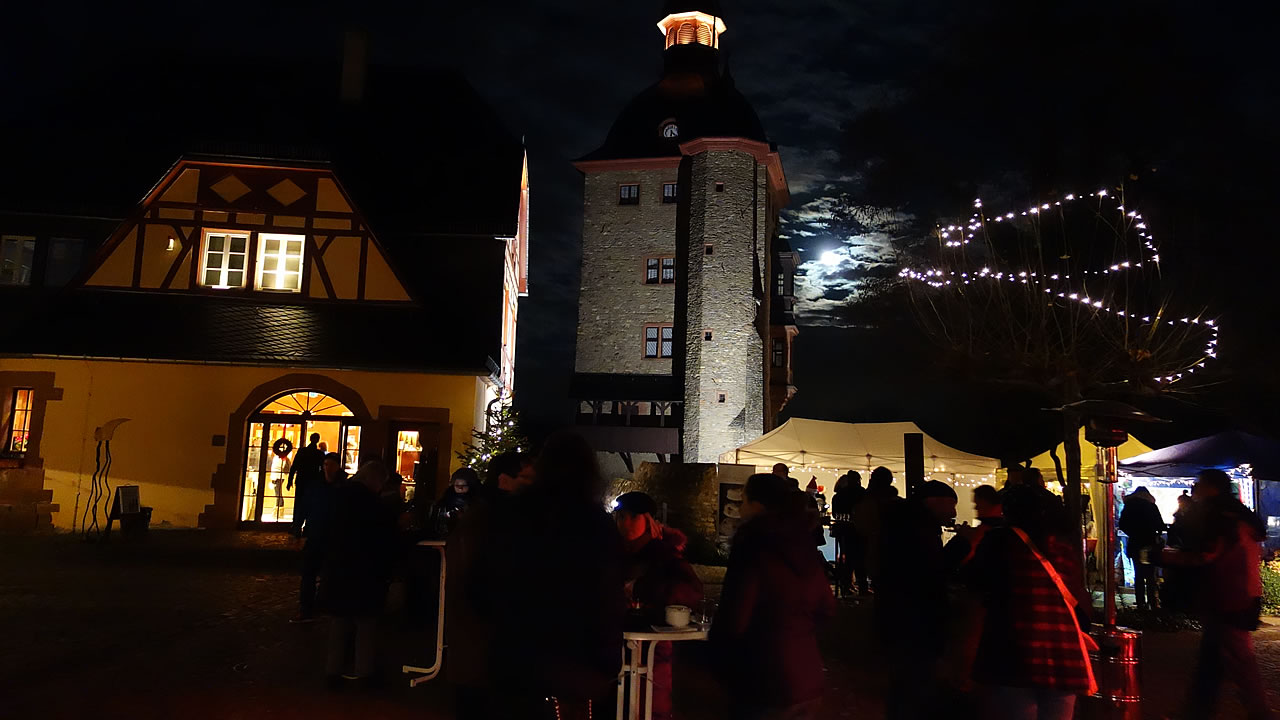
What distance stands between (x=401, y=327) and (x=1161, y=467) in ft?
46.7

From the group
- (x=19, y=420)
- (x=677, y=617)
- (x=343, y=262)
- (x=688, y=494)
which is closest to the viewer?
(x=677, y=617)

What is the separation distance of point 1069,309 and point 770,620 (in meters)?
14.2

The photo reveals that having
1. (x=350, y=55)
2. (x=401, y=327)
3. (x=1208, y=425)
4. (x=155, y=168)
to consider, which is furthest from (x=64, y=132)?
(x=1208, y=425)

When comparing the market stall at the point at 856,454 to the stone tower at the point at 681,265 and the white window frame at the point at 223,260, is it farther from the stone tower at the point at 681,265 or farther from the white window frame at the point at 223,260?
the stone tower at the point at 681,265

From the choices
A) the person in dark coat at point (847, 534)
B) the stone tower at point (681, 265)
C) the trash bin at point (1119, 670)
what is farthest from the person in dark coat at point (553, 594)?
the stone tower at point (681, 265)

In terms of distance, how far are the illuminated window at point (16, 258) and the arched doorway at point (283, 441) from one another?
6571mm

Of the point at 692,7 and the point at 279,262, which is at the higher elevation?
the point at 692,7

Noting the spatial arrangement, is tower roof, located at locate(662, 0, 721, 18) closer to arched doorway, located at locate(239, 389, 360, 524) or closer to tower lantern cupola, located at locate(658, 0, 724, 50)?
tower lantern cupola, located at locate(658, 0, 724, 50)

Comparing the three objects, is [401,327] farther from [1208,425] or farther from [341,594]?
[1208,425]

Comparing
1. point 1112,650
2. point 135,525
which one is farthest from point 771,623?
A: point 135,525

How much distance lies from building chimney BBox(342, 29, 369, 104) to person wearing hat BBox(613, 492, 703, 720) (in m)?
20.8

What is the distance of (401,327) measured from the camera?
61.1 ft

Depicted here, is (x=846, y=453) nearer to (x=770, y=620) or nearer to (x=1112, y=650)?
(x=1112, y=650)

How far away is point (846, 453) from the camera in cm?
1970
